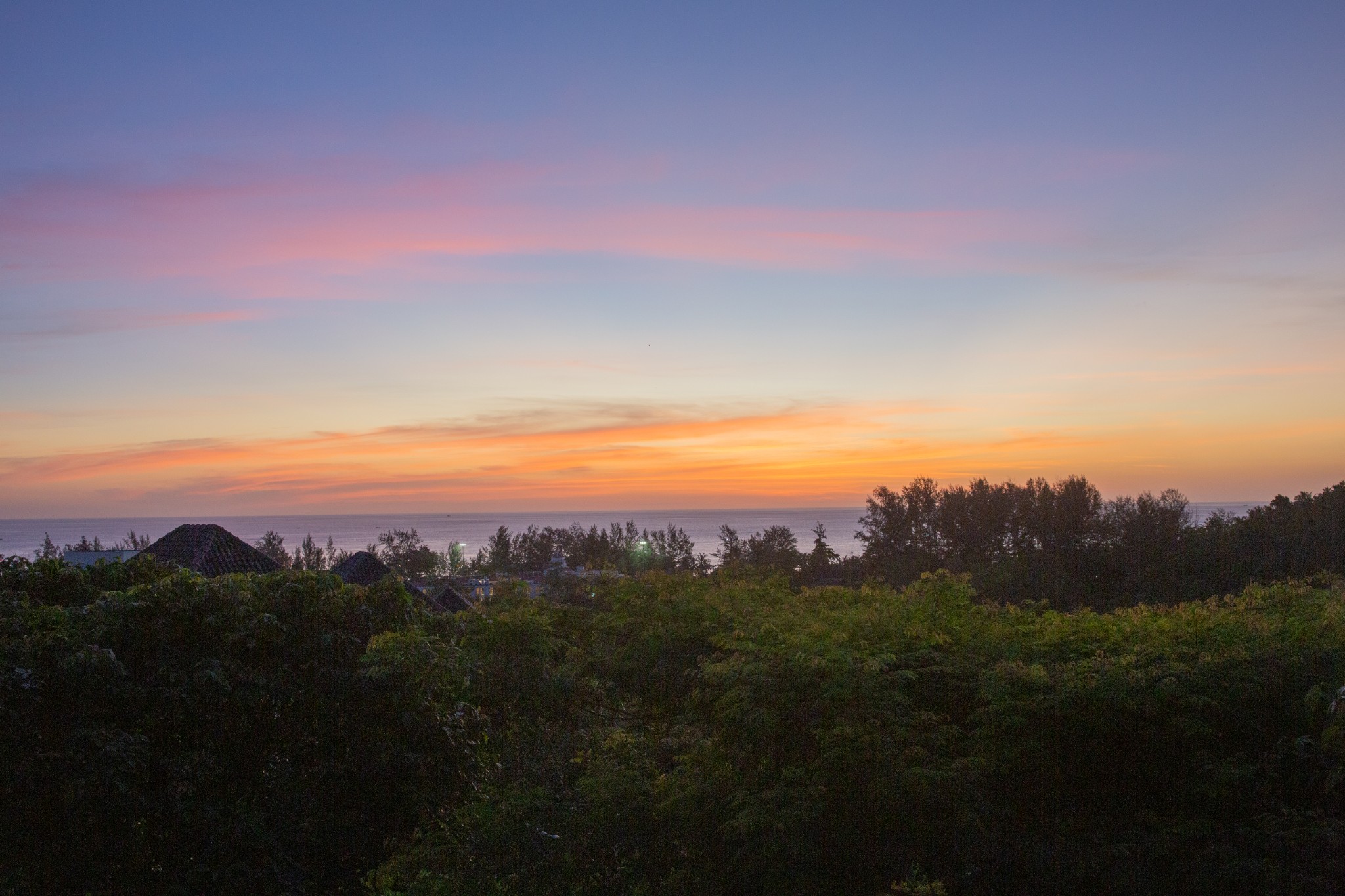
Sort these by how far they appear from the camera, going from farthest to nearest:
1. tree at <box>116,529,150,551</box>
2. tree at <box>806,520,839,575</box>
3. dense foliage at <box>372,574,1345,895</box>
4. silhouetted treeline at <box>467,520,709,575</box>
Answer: silhouetted treeline at <box>467,520,709,575</box>, tree at <box>806,520,839,575</box>, tree at <box>116,529,150,551</box>, dense foliage at <box>372,574,1345,895</box>

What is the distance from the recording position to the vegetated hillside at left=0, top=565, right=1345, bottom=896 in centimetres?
715

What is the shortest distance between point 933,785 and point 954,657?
5.37 ft

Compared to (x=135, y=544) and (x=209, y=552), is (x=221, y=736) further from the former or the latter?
(x=135, y=544)

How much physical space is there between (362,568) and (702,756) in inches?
740

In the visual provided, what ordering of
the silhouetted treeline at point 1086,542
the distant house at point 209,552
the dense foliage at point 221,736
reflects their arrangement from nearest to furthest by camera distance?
the dense foliage at point 221,736 < the distant house at point 209,552 < the silhouetted treeline at point 1086,542

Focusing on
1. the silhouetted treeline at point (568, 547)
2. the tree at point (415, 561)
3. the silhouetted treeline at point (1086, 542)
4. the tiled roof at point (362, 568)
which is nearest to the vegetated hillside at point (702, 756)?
the tiled roof at point (362, 568)

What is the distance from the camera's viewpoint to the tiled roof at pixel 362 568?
82.2ft

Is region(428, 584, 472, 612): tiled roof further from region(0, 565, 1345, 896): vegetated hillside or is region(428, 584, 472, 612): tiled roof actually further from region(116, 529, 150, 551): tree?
region(0, 565, 1345, 896): vegetated hillside

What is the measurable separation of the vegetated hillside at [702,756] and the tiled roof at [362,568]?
16.4 meters

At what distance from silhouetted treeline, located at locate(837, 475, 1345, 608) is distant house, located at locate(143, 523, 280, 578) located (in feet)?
76.2

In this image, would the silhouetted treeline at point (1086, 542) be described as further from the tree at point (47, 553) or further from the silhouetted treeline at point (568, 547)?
the tree at point (47, 553)

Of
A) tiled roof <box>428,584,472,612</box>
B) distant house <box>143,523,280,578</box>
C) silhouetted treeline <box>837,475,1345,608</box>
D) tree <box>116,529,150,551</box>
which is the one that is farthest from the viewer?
tree <box>116,529,150,551</box>

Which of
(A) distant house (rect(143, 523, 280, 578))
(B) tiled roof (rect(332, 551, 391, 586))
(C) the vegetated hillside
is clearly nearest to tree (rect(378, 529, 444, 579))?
(B) tiled roof (rect(332, 551, 391, 586))

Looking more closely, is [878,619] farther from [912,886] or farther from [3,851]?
[3,851]
